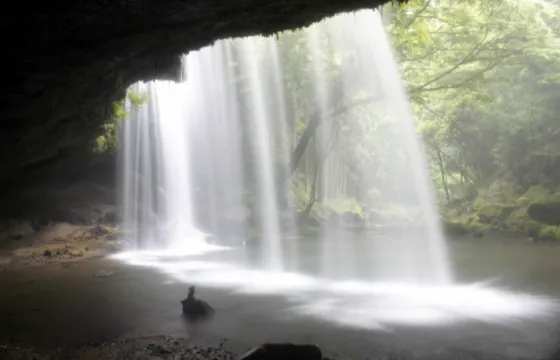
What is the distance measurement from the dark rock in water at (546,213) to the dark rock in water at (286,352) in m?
20.0

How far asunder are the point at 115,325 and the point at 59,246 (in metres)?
12.0

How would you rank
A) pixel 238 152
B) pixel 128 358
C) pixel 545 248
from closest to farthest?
pixel 128 358, pixel 545 248, pixel 238 152

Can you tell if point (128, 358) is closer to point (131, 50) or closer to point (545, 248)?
point (131, 50)

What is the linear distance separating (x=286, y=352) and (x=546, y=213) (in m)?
20.7

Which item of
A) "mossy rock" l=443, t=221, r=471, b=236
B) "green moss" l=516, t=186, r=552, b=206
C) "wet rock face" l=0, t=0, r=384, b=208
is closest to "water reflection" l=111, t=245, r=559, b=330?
"wet rock face" l=0, t=0, r=384, b=208

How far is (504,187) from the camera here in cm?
2758

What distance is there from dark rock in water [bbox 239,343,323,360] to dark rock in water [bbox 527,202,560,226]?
65.6 ft

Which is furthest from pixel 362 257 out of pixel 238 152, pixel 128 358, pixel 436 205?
pixel 436 205

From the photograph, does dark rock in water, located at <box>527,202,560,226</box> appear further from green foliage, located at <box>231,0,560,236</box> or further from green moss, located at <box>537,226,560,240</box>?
green moss, located at <box>537,226,560,240</box>

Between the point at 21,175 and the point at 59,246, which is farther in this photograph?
the point at 59,246

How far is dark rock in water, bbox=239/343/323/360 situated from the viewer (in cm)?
555

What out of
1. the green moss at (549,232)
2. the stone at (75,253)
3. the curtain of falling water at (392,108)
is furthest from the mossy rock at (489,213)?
the stone at (75,253)

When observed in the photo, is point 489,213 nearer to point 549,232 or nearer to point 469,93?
point 549,232

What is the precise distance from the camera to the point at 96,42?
7.48 meters
